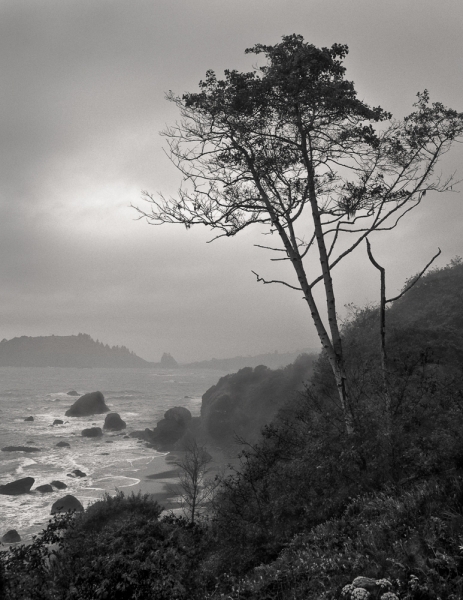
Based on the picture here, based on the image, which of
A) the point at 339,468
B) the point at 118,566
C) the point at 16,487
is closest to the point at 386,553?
the point at 339,468

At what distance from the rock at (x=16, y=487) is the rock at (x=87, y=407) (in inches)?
1599

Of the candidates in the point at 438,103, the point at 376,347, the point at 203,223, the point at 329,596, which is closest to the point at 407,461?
the point at 329,596

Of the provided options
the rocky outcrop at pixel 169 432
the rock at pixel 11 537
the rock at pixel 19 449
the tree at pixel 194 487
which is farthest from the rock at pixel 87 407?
the rock at pixel 11 537

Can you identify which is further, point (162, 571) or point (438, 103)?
point (438, 103)

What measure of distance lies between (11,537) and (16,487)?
10269mm

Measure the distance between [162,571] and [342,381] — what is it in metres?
5.62

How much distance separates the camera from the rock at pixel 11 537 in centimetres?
2286

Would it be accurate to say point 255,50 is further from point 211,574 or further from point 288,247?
point 211,574

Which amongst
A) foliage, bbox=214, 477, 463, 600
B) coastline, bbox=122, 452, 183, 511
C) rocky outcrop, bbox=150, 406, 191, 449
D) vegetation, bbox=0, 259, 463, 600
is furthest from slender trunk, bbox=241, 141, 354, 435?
rocky outcrop, bbox=150, 406, 191, 449

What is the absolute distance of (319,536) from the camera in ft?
21.3

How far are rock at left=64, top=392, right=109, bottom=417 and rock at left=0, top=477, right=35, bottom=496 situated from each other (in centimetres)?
4060

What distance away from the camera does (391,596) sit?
12.3 feet

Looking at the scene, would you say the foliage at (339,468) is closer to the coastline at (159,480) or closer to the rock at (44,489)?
the coastline at (159,480)

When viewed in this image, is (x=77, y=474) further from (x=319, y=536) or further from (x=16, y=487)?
(x=319, y=536)
